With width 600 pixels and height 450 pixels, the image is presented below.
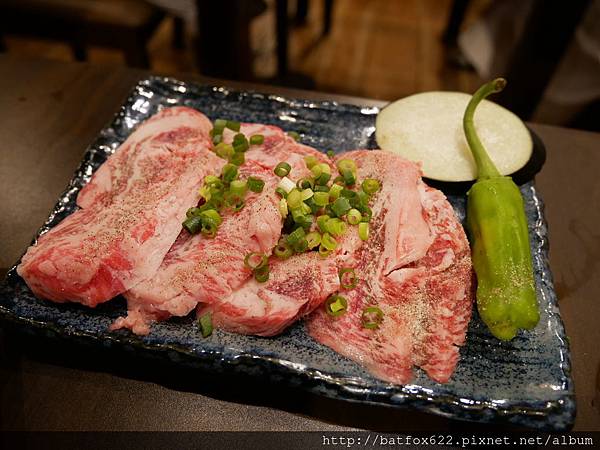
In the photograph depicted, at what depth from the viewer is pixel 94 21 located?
4.12 metres

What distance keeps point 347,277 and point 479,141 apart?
1.04 metres

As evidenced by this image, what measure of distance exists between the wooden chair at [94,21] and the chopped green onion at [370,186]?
9.32ft

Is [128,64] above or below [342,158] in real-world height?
below

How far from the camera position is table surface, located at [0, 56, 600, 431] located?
189 centimetres

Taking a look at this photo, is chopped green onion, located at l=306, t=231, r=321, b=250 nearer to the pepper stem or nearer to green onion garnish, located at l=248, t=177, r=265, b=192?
green onion garnish, located at l=248, t=177, r=265, b=192

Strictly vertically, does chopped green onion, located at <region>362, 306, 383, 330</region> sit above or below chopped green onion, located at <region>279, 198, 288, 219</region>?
below

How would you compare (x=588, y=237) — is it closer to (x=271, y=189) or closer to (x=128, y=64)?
(x=271, y=189)

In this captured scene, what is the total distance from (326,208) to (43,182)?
1.60m

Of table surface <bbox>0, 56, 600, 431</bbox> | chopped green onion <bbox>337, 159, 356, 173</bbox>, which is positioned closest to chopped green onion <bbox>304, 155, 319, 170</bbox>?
chopped green onion <bbox>337, 159, 356, 173</bbox>

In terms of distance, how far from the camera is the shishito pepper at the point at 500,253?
6.04 feet

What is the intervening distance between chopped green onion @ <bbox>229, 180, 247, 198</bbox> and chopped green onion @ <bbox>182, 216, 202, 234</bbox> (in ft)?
0.63

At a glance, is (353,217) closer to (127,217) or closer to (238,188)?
(238,188)

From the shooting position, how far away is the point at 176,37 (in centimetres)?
583

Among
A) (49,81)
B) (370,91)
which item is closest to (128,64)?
(49,81)
